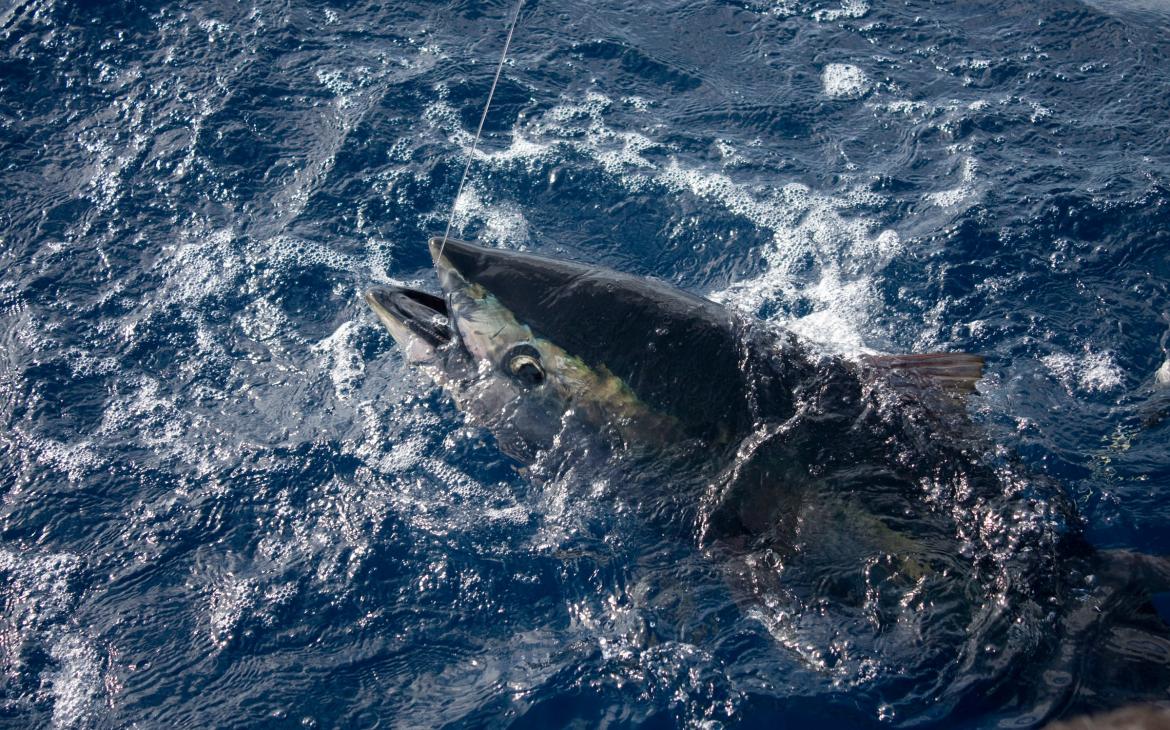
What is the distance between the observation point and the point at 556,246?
259 inches

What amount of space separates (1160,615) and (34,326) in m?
6.48

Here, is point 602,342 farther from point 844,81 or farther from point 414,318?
point 844,81

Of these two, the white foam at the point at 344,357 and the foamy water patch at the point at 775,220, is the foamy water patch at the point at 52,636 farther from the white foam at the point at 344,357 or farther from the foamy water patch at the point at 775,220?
the foamy water patch at the point at 775,220

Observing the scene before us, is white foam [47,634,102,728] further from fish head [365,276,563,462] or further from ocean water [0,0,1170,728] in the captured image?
fish head [365,276,563,462]

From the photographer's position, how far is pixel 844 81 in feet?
26.2

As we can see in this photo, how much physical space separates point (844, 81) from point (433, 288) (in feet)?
13.9

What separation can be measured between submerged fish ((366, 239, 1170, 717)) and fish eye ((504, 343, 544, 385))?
0.4 inches

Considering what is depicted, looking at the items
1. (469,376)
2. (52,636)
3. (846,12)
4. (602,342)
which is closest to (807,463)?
(602,342)

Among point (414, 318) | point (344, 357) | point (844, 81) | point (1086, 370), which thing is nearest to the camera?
point (414, 318)

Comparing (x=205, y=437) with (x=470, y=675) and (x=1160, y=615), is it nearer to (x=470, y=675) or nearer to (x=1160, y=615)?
(x=470, y=675)

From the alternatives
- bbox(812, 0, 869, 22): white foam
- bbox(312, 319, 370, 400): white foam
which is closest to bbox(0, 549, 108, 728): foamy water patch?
bbox(312, 319, 370, 400): white foam

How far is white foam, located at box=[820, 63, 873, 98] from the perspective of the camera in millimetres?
7887

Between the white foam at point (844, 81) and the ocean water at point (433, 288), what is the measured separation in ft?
0.11

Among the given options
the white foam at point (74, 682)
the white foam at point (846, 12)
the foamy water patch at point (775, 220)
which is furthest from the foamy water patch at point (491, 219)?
the white foam at point (846, 12)
